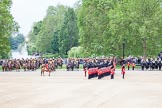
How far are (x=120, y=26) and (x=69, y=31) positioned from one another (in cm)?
4305

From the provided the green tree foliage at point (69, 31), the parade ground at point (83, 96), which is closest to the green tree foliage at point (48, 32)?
the green tree foliage at point (69, 31)

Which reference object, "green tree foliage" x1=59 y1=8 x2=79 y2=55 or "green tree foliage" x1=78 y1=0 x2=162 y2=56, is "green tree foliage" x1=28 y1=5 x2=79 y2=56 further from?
"green tree foliage" x1=78 y1=0 x2=162 y2=56

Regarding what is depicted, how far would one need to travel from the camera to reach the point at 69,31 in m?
106

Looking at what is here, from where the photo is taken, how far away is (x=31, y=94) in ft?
87.9

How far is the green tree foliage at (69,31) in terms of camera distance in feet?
349

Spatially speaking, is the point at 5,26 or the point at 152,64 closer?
the point at 152,64

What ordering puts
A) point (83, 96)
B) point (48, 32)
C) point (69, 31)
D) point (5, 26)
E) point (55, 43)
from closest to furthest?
1. point (83, 96)
2. point (5, 26)
3. point (69, 31)
4. point (55, 43)
5. point (48, 32)

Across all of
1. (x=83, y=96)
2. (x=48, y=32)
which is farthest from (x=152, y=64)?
(x=48, y=32)

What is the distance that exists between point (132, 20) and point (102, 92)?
120ft

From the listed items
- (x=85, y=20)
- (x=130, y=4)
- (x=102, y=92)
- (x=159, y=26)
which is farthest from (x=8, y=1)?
(x=102, y=92)

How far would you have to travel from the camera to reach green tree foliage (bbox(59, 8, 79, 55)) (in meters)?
106

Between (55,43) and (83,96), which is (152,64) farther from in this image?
(55,43)

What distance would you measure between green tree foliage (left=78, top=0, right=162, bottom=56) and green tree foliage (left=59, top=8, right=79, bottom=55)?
114 feet

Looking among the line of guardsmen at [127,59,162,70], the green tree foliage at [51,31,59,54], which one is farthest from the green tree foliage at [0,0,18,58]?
the green tree foliage at [51,31,59,54]
